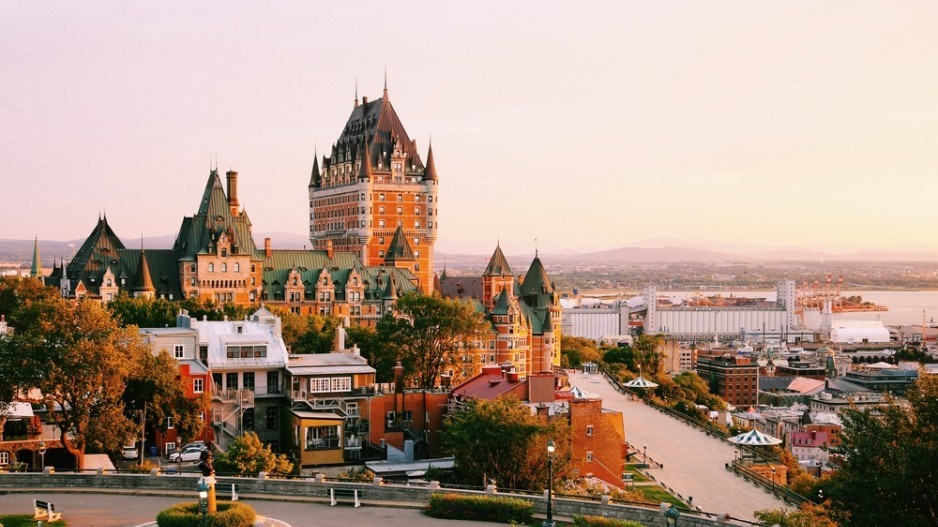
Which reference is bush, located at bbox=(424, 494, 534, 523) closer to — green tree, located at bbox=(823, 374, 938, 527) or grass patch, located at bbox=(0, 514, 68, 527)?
green tree, located at bbox=(823, 374, 938, 527)

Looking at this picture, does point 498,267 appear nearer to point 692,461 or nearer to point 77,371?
point 692,461

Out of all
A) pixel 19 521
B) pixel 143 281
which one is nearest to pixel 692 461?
pixel 19 521

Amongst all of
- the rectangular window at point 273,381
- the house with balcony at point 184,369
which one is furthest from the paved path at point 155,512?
the rectangular window at point 273,381

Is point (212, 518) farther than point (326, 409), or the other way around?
point (326, 409)

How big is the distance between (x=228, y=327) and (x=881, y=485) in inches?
1614

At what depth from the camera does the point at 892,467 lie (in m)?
35.0

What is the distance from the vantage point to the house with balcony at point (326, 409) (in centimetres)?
5938

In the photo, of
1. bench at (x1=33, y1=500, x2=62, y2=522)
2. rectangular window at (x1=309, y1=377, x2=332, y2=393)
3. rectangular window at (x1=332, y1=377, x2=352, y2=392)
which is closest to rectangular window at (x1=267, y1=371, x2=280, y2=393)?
rectangular window at (x1=309, y1=377, x2=332, y2=393)

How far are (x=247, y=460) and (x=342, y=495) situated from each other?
1084 centimetres

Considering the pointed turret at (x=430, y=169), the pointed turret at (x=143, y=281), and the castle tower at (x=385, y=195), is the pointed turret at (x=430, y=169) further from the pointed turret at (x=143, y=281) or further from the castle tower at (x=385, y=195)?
the pointed turret at (x=143, y=281)

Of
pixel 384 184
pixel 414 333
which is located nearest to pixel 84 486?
pixel 414 333

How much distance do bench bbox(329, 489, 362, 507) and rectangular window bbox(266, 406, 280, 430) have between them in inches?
955

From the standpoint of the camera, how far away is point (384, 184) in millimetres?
147375

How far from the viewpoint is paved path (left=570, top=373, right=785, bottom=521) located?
216 ft
